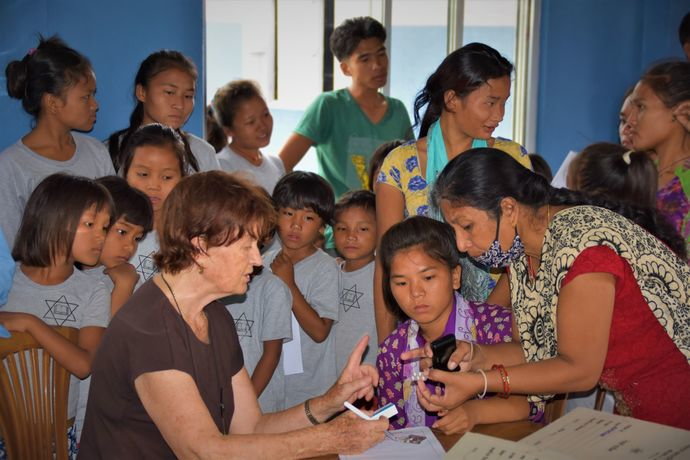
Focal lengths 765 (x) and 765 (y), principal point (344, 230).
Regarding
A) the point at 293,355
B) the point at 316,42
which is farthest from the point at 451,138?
the point at 316,42

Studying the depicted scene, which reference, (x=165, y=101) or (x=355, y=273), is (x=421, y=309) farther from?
(x=165, y=101)

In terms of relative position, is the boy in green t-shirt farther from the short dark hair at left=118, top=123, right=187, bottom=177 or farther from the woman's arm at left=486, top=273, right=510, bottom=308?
the woman's arm at left=486, top=273, right=510, bottom=308

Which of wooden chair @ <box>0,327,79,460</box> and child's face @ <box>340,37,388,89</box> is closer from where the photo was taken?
wooden chair @ <box>0,327,79,460</box>

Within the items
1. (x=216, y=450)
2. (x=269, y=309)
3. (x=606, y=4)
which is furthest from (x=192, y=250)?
(x=606, y=4)

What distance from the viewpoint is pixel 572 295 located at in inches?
69.7

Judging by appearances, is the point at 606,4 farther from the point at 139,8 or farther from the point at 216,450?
the point at 216,450

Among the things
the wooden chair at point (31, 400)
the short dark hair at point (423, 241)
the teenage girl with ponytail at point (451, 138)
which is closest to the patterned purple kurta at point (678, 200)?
the teenage girl with ponytail at point (451, 138)

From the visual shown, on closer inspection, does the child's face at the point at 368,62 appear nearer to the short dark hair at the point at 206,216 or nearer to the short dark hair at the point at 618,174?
the short dark hair at the point at 618,174

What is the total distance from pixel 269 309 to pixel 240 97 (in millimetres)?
1543

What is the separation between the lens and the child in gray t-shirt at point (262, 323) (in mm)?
2881

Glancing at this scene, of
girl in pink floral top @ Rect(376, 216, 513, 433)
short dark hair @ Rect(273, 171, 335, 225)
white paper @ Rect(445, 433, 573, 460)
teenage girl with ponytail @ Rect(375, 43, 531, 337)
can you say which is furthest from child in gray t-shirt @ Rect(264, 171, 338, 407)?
white paper @ Rect(445, 433, 573, 460)

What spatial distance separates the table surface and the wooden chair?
43.1 inches

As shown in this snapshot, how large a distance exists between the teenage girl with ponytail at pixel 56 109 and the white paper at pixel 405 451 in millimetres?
1942

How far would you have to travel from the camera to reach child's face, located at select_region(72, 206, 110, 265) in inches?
105
